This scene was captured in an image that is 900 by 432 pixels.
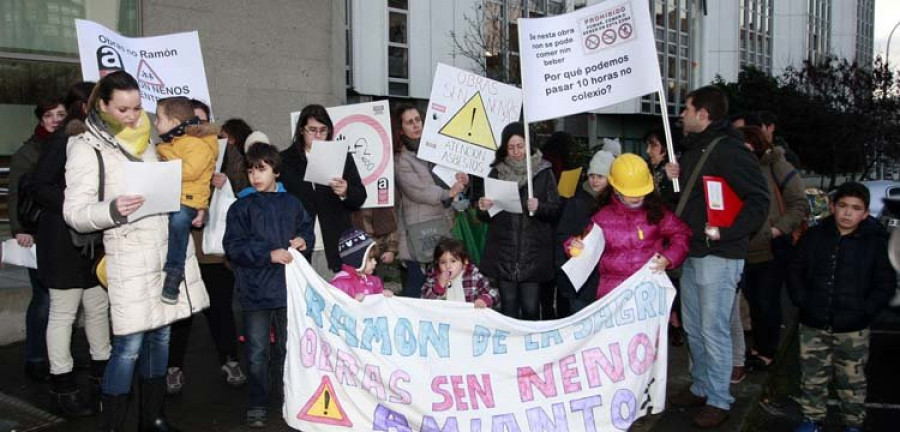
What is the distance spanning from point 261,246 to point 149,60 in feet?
7.20

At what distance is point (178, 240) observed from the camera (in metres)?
4.58

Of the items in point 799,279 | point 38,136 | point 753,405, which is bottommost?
point 753,405

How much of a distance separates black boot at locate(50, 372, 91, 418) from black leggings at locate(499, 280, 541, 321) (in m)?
2.85

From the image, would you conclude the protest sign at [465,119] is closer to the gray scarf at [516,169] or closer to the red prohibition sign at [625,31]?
the gray scarf at [516,169]

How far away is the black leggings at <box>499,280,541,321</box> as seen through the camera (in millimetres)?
5848

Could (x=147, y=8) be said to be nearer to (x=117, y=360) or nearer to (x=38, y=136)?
(x=38, y=136)

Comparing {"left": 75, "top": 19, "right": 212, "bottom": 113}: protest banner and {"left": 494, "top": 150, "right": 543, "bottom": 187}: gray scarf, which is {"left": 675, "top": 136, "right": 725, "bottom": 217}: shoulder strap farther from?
{"left": 75, "top": 19, "right": 212, "bottom": 113}: protest banner

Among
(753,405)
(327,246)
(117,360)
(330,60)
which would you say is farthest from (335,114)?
(330,60)

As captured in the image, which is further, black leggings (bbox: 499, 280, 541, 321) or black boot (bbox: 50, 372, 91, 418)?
black leggings (bbox: 499, 280, 541, 321)

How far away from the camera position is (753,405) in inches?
225

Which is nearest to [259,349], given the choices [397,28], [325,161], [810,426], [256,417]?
[256,417]

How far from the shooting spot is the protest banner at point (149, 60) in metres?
5.71

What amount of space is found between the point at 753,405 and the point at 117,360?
4108mm

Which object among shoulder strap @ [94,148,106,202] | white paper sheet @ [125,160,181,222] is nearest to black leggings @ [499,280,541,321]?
white paper sheet @ [125,160,181,222]
